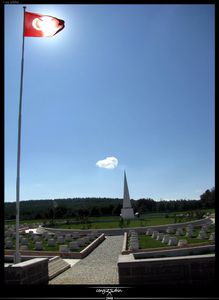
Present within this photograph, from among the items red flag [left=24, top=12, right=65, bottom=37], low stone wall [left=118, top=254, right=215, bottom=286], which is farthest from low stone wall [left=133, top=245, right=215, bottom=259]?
red flag [left=24, top=12, right=65, bottom=37]

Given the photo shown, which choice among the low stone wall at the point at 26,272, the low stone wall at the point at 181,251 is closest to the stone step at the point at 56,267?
the low stone wall at the point at 26,272

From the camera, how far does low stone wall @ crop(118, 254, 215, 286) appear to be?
7.67 m

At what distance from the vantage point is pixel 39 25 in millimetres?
10320

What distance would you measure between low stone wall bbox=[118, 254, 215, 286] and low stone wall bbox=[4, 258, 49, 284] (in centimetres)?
201

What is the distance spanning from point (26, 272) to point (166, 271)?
9.83ft

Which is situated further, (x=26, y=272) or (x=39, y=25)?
(x=39, y=25)

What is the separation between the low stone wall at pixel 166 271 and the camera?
25.2ft

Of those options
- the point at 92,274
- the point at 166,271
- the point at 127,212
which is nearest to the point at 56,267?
the point at 92,274

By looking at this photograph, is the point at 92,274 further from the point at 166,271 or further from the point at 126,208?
the point at 126,208
